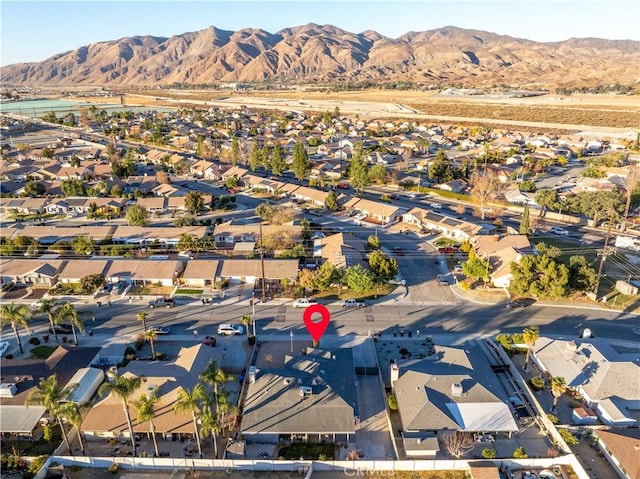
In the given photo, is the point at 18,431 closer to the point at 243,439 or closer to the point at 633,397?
the point at 243,439

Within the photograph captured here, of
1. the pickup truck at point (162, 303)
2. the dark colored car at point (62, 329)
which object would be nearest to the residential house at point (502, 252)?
the pickup truck at point (162, 303)

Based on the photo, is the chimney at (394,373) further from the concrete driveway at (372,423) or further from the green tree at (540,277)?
the green tree at (540,277)

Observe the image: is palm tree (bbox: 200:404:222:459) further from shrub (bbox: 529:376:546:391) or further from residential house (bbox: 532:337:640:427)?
residential house (bbox: 532:337:640:427)

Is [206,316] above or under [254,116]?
under

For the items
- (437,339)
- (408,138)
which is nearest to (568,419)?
(437,339)

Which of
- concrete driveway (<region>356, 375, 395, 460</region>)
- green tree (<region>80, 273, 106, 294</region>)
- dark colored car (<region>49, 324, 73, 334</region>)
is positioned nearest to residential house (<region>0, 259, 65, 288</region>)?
green tree (<region>80, 273, 106, 294</region>)

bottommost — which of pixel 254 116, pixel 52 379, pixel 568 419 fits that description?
pixel 568 419

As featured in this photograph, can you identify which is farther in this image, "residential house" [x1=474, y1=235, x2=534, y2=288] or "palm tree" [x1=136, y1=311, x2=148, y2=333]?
"residential house" [x1=474, y1=235, x2=534, y2=288]
